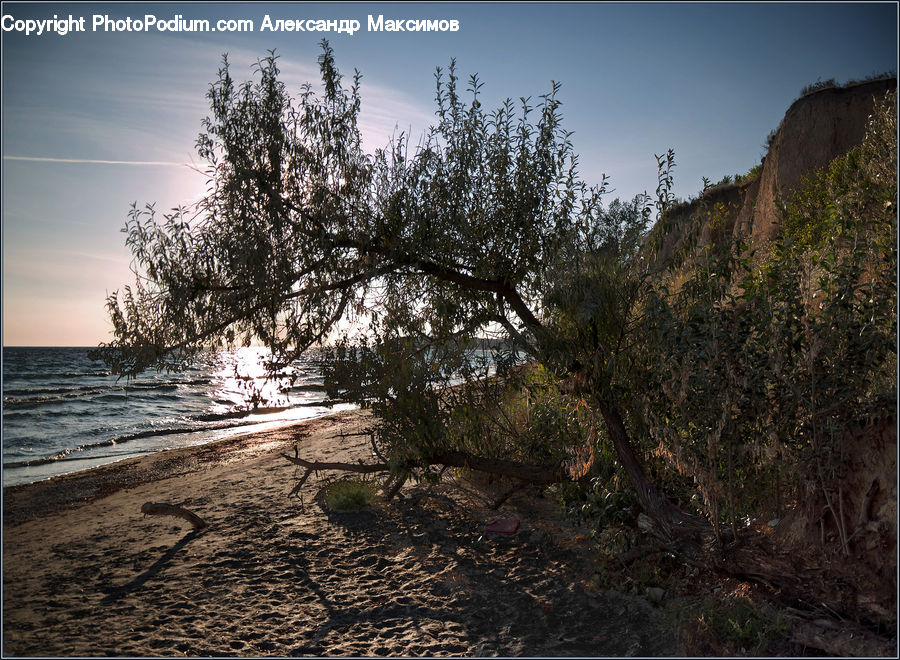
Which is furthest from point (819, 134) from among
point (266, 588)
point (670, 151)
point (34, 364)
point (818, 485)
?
point (34, 364)

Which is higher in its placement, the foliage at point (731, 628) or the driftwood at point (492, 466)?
the driftwood at point (492, 466)

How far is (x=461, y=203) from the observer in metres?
6.42

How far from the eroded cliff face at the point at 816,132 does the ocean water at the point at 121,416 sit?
16961 millimetres

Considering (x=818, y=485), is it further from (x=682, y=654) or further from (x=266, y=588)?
(x=266, y=588)

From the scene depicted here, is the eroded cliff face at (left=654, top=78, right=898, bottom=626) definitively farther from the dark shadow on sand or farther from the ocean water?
the dark shadow on sand

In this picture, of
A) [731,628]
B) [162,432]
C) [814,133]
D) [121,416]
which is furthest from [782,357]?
[121,416]

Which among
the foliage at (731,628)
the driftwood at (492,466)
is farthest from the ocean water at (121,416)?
the foliage at (731,628)

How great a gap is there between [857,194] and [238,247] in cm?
586

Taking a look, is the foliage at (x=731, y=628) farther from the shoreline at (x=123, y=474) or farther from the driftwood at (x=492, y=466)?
the shoreline at (x=123, y=474)

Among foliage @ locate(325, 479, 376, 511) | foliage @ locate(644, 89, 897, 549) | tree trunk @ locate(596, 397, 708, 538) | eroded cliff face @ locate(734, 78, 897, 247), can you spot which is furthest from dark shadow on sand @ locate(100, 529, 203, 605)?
eroded cliff face @ locate(734, 78, 897, 247)

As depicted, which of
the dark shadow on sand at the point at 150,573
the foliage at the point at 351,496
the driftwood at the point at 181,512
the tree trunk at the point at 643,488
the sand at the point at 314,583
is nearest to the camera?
the sand at the point at 314,583

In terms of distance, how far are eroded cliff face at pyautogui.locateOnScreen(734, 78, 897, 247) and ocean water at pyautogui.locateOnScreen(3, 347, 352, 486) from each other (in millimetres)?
16961

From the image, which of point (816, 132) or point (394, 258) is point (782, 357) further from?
point (816, 132)

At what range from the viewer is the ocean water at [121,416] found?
15492 millimetres
